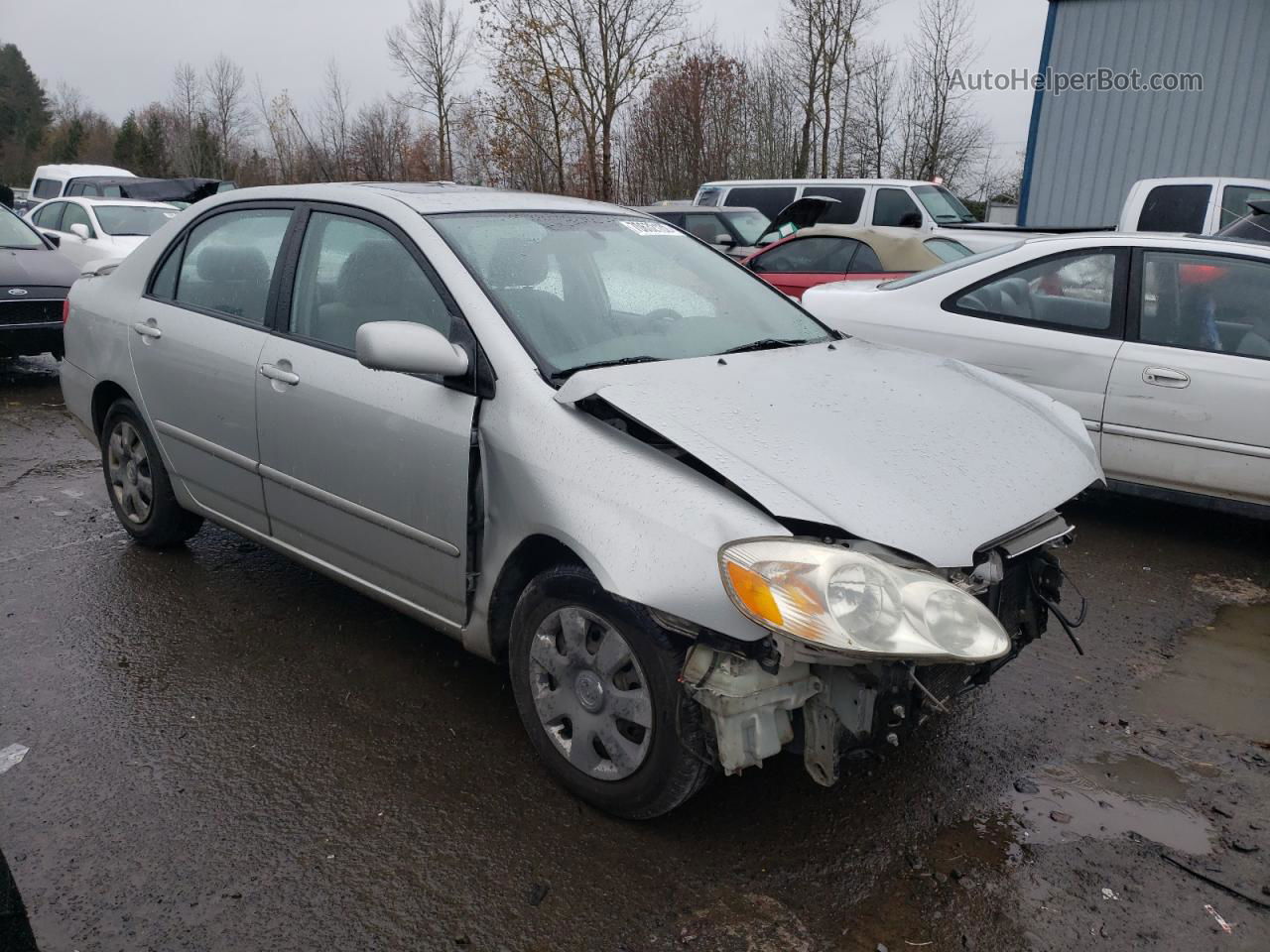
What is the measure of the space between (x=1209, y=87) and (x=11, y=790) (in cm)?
1761

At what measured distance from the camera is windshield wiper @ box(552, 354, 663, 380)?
9.71 ft

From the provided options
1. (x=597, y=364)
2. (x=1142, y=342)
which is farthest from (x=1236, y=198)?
(x=597, y=364)

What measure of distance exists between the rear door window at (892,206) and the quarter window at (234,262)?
10.9 m

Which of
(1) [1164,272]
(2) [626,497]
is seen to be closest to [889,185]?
(1) [1164,272]

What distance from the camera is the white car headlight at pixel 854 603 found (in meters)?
2.29

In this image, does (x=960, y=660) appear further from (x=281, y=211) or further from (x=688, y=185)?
(x=688, y=185)

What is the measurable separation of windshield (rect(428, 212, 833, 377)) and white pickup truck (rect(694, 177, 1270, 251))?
6.34 m

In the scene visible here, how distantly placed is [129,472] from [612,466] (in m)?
2.98

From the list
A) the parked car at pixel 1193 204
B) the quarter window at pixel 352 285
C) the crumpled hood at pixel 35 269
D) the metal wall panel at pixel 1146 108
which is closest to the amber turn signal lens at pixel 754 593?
the quarter window at pixel 352 285

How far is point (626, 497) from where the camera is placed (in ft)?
8.50

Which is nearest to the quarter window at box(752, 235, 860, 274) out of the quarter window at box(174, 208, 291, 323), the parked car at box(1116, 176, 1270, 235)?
the parked car at box(1116, 176, 1270, 235)

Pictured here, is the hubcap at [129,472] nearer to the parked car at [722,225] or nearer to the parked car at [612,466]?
the parked car at [612,466]

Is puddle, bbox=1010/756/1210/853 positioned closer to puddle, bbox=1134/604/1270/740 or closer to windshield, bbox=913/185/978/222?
puddle, bbox=1134/604/1270/740

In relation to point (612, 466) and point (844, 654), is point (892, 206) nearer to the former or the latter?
point (612, 466)
